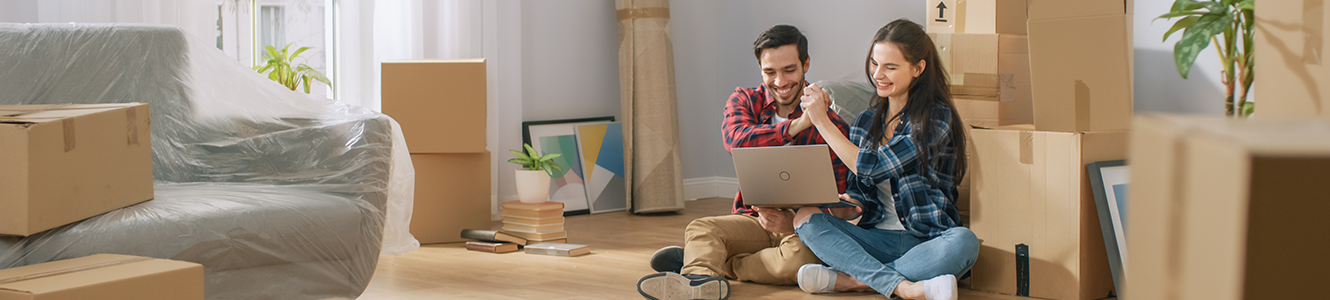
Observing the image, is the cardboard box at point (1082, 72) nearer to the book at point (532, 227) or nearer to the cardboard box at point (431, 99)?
the book at point (532, 227)

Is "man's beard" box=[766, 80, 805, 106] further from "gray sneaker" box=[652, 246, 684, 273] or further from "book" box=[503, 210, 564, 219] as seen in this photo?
"book" box=[503, 210, 564, 219]

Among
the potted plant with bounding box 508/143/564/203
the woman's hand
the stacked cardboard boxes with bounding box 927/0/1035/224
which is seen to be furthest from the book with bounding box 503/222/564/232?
the stacked cardboard boxes with bounding box 927/0/1035/224

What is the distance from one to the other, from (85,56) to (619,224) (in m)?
1.86

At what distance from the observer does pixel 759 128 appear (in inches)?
87.7

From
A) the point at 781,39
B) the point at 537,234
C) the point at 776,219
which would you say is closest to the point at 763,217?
the point at 776,219

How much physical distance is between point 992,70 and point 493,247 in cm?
151

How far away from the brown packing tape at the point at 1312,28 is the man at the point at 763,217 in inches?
60.0

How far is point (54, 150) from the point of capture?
1.46 m

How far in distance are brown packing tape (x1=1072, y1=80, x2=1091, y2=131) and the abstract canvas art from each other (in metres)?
2.16

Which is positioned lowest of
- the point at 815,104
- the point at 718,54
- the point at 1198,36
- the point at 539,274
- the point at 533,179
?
the point at 539,274

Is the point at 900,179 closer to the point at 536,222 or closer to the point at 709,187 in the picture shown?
the point at 536,222

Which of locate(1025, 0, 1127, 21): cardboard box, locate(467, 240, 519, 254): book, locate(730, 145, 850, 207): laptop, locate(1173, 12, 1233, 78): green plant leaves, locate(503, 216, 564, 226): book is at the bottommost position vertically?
locate(467, 240, 519, 254): book

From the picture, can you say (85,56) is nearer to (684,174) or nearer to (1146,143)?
(1146,143)

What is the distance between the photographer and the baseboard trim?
4.25 meters
